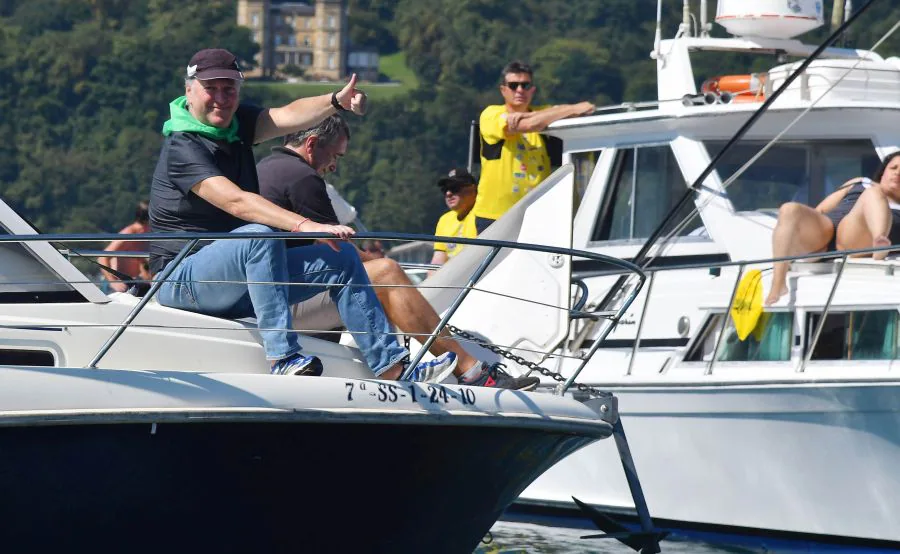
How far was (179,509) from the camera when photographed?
5.86 metres

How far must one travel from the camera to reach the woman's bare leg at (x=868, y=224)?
9.48 m

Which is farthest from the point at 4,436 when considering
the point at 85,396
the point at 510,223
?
the point at 510,223

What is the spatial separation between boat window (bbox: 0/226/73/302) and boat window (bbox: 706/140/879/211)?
5496mm

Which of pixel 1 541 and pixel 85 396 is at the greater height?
pixel 85 396

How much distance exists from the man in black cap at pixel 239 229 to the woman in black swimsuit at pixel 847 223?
3774 mm

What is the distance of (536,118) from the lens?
10664mm

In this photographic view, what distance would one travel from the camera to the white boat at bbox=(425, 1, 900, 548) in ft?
29.4

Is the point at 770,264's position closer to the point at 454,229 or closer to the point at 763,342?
the point at 763,342

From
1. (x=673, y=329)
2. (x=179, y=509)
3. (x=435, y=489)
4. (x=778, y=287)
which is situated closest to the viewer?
(x=179, y=509)

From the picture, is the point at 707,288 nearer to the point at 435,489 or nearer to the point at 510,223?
the point at 510,223

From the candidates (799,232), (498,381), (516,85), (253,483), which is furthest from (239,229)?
(516,85)

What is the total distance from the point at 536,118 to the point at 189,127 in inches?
182

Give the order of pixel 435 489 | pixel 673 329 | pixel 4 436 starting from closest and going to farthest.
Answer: pixel 4 436, pixel 435 489, pixel 673 329

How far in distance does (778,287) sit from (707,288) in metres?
0.79
